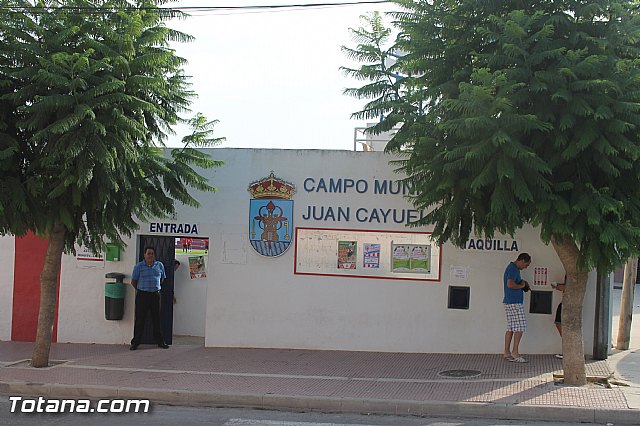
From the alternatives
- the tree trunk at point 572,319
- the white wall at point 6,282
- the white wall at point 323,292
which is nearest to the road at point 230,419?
the tree trunk at point 572,319

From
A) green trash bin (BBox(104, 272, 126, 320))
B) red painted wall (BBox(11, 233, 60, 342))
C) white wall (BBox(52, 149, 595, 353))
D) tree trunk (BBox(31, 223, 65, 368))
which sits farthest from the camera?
red painted wall (BBox(11, 233, 60, 342))

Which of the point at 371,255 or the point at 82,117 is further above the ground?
the point at 82,117

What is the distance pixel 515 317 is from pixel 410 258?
2147 millimetres

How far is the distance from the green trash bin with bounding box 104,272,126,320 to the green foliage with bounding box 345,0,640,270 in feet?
21.0

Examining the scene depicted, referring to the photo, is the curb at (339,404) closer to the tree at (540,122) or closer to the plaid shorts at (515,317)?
the tree at (540,122)

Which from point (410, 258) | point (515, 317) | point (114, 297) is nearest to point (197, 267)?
point (114, 297)

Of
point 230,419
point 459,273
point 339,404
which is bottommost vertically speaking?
point 230,419

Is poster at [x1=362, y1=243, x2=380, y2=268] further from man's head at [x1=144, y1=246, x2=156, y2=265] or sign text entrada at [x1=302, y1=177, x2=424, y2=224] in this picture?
man's head at [x1=144, y1=246, x2=156, y2=265]

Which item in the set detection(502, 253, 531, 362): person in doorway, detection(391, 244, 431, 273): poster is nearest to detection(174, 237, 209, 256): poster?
Answer: detection(391, 244, 431, 273): poster

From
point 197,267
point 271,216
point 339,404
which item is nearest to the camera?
point 339,404

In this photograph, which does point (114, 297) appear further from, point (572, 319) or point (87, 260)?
point (572, 319)

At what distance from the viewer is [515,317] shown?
1159 centimetres

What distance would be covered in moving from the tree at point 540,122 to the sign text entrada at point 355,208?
8.32 ft

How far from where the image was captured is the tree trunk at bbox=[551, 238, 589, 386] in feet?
32.6
